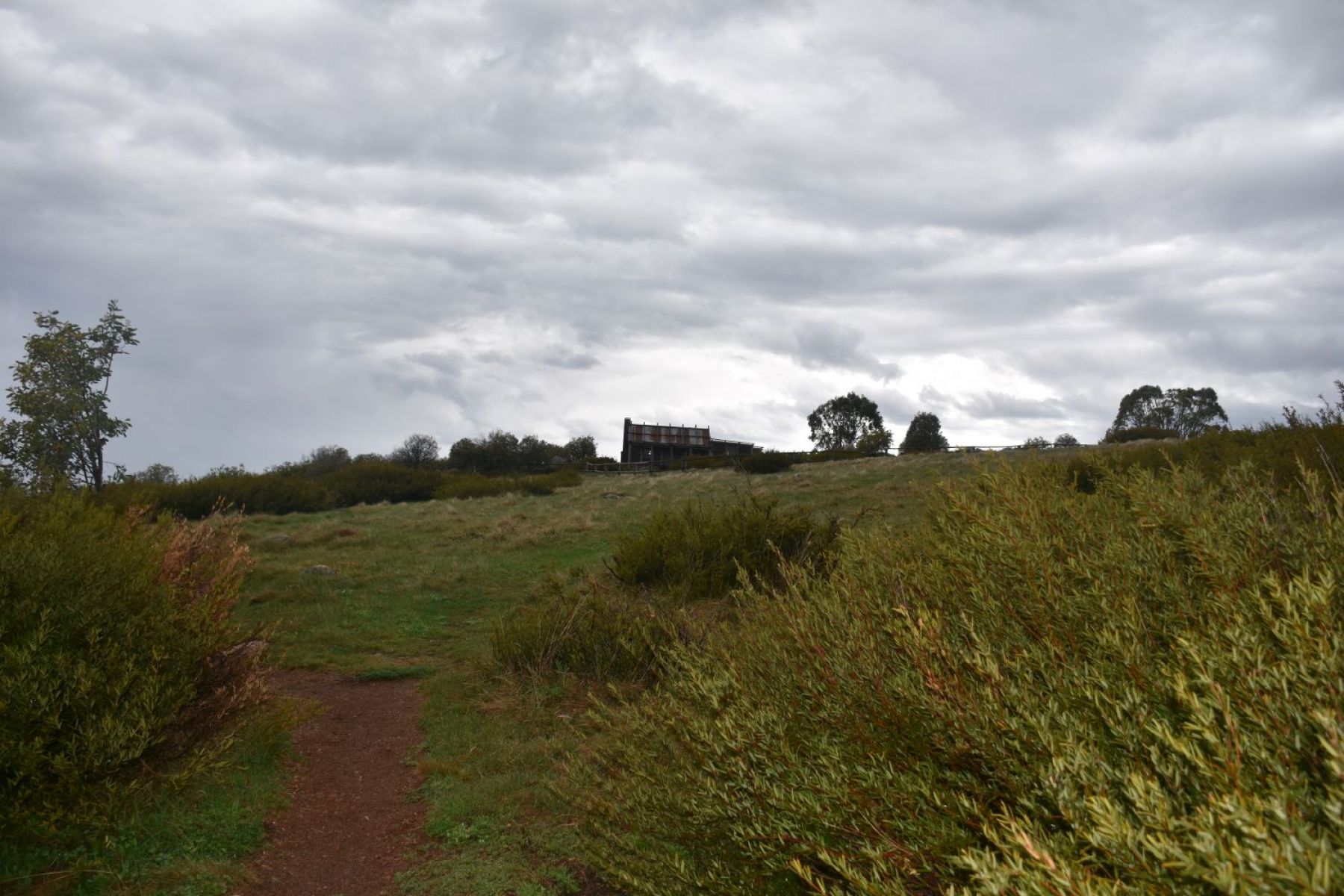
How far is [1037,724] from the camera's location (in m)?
2.10

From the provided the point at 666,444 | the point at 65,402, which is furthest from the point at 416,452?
the point at 65,402

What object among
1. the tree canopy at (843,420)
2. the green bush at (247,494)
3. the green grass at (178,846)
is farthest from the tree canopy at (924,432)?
the green grass at (178,846)

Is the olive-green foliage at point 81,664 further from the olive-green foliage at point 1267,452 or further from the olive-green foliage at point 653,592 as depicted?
the olive-green foliage at point 1267,452

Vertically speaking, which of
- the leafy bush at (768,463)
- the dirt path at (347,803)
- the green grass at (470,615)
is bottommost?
the dirt path at (347,803)

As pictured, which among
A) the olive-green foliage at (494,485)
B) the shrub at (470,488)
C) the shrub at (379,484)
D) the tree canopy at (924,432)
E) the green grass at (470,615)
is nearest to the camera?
the green grass at (470,615)

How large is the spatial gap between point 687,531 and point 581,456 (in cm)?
5838

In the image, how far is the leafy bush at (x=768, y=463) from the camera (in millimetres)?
37062

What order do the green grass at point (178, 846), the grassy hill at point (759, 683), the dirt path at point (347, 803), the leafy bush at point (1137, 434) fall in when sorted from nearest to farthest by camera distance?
1. the grassy hill at point (759, 683)
2. the green grass at point (178, 846)
3. the dirt path at point (347, 803)
4. the leafy bush at point (1137, 434)

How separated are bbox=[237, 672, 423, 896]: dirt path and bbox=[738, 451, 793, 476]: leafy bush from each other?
2819 centimetres

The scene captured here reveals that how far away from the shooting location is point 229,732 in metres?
6.57

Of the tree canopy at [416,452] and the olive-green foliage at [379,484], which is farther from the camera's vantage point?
the tree canopy at [416,452]

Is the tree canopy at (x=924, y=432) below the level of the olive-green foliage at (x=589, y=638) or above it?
above

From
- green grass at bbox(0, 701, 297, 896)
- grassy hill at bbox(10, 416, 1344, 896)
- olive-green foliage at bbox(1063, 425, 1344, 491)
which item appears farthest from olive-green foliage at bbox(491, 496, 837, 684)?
olive-green foliage at bbox(1063, 425, 1344, 491)

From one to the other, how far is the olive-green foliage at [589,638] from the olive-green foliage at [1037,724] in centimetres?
448
